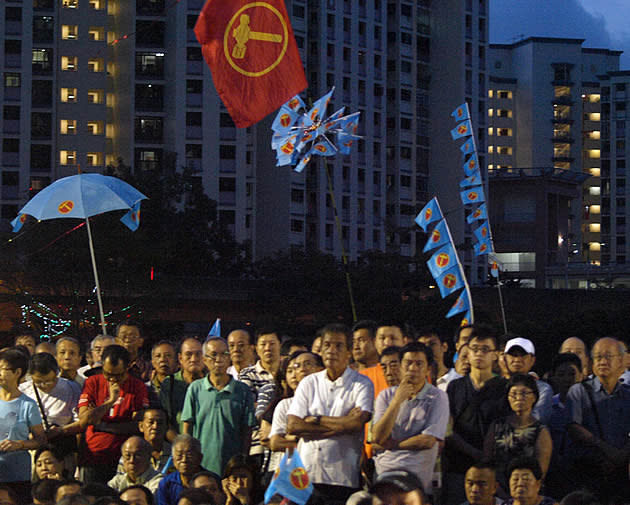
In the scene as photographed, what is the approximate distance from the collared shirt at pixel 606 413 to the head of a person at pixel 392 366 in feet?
4.67

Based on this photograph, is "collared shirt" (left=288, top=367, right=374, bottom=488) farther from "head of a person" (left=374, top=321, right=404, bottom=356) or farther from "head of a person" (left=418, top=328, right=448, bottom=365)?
"head of a person" (left=418, top=328, right=448, bottom=365)

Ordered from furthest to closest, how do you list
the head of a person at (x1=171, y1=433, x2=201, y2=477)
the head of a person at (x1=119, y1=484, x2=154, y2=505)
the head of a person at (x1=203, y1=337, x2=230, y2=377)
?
the head of a person at (x1=203, y1=337, x2=230, y2=377) < the head of a person at (x1=171, y1=433, x2=201, y2=477) < the head of a person at (x1=119, y1=484, x2=154, y2=505)

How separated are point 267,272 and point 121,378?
48.1 metres

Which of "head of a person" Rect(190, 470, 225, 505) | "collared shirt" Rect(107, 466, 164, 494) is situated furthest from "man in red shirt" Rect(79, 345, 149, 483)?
"head of a person" Rect(190, 470, 225, 505)

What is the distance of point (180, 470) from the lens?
31.2ft

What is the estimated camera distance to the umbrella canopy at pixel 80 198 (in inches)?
549

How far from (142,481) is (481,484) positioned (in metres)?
2.67

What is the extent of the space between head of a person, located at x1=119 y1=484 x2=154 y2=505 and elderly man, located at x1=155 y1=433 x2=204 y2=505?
0.34 meters

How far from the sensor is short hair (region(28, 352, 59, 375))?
10867 millimetres

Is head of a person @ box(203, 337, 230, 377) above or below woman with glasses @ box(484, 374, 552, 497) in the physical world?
above

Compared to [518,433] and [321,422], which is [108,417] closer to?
[321,422]

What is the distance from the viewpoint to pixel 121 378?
10773mm

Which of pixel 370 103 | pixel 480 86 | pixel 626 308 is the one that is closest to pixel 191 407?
pixel 626 308

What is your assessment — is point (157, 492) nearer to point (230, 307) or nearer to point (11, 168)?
point (230, 307)
